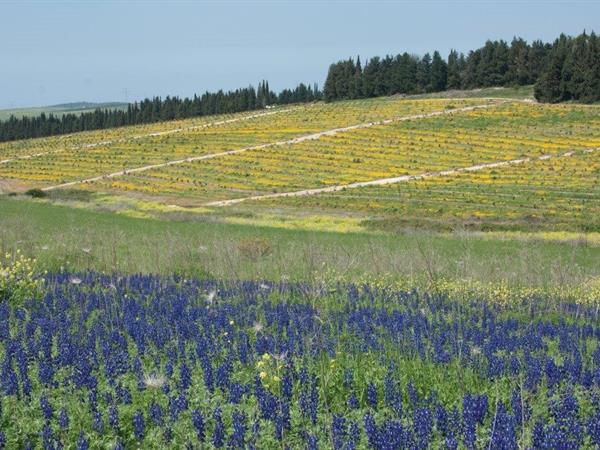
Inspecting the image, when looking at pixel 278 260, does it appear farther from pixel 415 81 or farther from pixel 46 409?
pixel 415 81

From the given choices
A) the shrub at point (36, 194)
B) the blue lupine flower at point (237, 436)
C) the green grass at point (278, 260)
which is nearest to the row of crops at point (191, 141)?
the shrub at point (36, 194)

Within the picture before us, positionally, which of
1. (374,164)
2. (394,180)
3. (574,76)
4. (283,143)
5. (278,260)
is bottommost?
(394,180)

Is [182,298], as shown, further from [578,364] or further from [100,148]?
[100,148]

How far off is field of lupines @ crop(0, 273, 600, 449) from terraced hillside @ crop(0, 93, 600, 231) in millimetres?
26188

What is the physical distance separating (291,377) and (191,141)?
79.1 meters

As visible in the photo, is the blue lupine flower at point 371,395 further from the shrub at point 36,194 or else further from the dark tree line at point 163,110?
the dark tree line at point 163,110

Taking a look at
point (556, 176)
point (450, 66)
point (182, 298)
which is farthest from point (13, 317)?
point (450, 66)

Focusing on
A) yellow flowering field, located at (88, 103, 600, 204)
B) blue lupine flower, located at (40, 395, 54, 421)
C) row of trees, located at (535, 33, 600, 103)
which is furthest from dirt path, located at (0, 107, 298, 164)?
blue lupine flower, located at (40, 395, 54, 421)

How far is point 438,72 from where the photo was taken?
11012cm

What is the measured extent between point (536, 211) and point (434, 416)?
3596cm

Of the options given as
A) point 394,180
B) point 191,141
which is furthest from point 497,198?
point 191,141

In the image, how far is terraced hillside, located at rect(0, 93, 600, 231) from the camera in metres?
45.1

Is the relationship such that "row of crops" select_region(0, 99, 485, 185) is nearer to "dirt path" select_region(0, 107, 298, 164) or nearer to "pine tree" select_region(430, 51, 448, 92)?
"dirt path" select_region(0, 107, 298, 164)

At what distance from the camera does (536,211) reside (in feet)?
134
